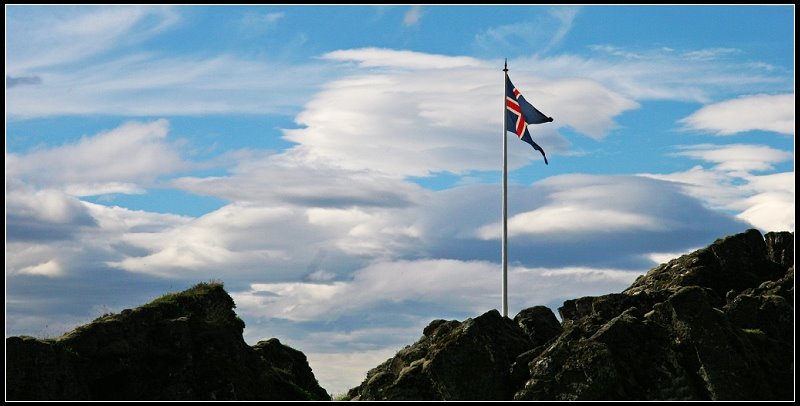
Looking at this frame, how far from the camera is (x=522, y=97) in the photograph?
39906 millimetres

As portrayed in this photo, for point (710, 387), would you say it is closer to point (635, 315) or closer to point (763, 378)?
point (763, 378)

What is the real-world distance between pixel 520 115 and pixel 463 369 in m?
16.0

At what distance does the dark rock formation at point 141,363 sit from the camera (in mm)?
27359

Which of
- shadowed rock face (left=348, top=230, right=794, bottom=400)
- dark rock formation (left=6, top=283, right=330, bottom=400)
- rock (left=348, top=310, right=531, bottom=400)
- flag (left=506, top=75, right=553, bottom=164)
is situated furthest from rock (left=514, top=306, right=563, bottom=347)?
flag (left=506, top=75, right=553, bottom=164)

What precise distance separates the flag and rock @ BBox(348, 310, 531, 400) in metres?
13.2

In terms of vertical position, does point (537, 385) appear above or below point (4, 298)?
below

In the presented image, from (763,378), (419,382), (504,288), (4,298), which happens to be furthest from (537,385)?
(4,298)

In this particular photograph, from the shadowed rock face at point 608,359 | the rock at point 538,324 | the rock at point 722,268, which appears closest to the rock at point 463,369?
the shadowed rock face at point 608,359

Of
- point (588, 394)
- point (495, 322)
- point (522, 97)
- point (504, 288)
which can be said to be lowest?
point (588, 394)

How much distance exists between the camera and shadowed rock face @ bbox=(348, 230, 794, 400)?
1010 inches

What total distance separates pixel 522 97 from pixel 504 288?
8.87 metres

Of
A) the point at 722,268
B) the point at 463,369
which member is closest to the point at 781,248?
the point at 722,268

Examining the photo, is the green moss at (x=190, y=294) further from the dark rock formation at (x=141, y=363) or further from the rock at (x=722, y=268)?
the rock at (x=722, y=268)

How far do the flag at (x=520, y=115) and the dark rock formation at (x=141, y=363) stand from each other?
15681 mm
